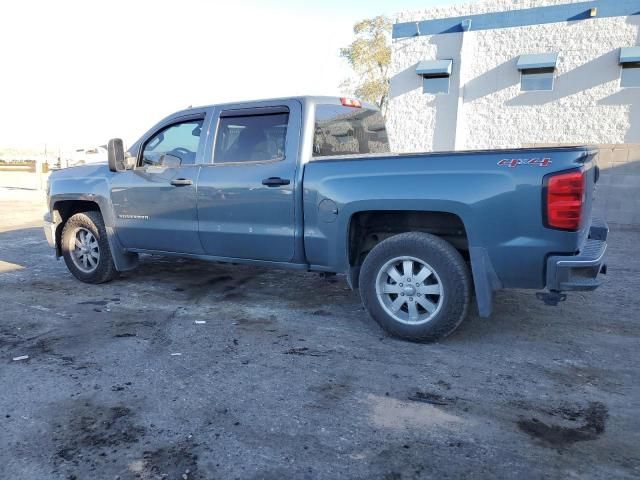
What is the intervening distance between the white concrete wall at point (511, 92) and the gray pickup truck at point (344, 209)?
13.2 m

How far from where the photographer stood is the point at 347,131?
4.72 metres

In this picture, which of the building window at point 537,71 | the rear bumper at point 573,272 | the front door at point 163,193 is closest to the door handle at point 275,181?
the front door at point 163,193

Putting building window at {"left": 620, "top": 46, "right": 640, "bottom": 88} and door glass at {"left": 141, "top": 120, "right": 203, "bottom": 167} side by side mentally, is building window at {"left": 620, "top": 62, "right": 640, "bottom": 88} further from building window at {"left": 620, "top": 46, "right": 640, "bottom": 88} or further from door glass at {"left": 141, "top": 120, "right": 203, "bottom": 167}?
door glass at {"left": 141, "top": 120, "right": 203, "bottom": 167}

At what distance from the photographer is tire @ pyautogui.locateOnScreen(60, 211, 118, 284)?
5.46 meters

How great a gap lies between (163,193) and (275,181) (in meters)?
1.41

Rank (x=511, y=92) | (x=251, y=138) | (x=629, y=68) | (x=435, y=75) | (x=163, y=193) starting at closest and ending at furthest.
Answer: (x=251, y=138)
(x=163, y=193)
(x=629, y=68)
(x=511, y=92)
(x=435, y=75)

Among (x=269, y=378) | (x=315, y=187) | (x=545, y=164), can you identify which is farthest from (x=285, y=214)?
(x=545, y=164)

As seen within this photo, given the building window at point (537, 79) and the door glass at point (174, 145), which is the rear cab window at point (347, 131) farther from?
the building window at point (537, 79)

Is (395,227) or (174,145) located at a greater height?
(174,145)

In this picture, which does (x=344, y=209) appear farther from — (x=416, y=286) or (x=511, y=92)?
(x=511, y=92)

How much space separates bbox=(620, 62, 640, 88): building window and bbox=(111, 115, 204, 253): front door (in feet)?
55.3

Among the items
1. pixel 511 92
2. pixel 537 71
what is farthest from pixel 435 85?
pixel 537 71

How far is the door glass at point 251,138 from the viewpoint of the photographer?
4.37 meters

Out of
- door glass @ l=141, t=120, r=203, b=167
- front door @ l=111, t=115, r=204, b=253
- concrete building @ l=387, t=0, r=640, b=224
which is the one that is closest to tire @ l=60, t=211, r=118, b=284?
front door @ l=111, t=115, r=204, b=253
